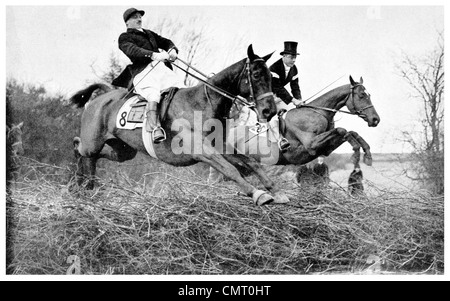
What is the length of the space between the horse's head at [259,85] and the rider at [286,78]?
1352 millimetres

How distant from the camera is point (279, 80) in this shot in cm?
1002

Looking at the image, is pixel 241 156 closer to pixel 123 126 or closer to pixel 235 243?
pixel 235 243

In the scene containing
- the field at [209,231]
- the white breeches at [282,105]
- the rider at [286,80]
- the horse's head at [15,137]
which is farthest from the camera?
the white breeches at [282,105]

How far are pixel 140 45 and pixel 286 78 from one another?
2083mm

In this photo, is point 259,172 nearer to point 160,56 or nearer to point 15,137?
point 160,56

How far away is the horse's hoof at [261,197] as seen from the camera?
26.0ft

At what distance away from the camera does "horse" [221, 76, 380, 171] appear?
990 centimetres

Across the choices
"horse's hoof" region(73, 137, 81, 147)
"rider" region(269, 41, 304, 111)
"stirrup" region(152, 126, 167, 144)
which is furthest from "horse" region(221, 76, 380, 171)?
"horse's hoof" region(73, 137, 81, 147)

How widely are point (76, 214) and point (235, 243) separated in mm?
1913

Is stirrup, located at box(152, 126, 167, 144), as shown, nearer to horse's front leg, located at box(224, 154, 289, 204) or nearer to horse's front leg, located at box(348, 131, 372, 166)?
horse's front leg, located at box(224, 154, 289, 204)

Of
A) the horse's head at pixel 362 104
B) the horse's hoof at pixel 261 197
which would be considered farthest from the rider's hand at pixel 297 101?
the horse's hoof at pixel 261 197

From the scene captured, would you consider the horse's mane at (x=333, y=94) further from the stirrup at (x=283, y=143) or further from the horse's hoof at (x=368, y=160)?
the horse's hoof at (x=368, y=160)

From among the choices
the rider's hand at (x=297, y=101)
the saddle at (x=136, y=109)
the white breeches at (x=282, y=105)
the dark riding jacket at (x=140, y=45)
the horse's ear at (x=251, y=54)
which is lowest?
the saddle at (x=136, y=109)
